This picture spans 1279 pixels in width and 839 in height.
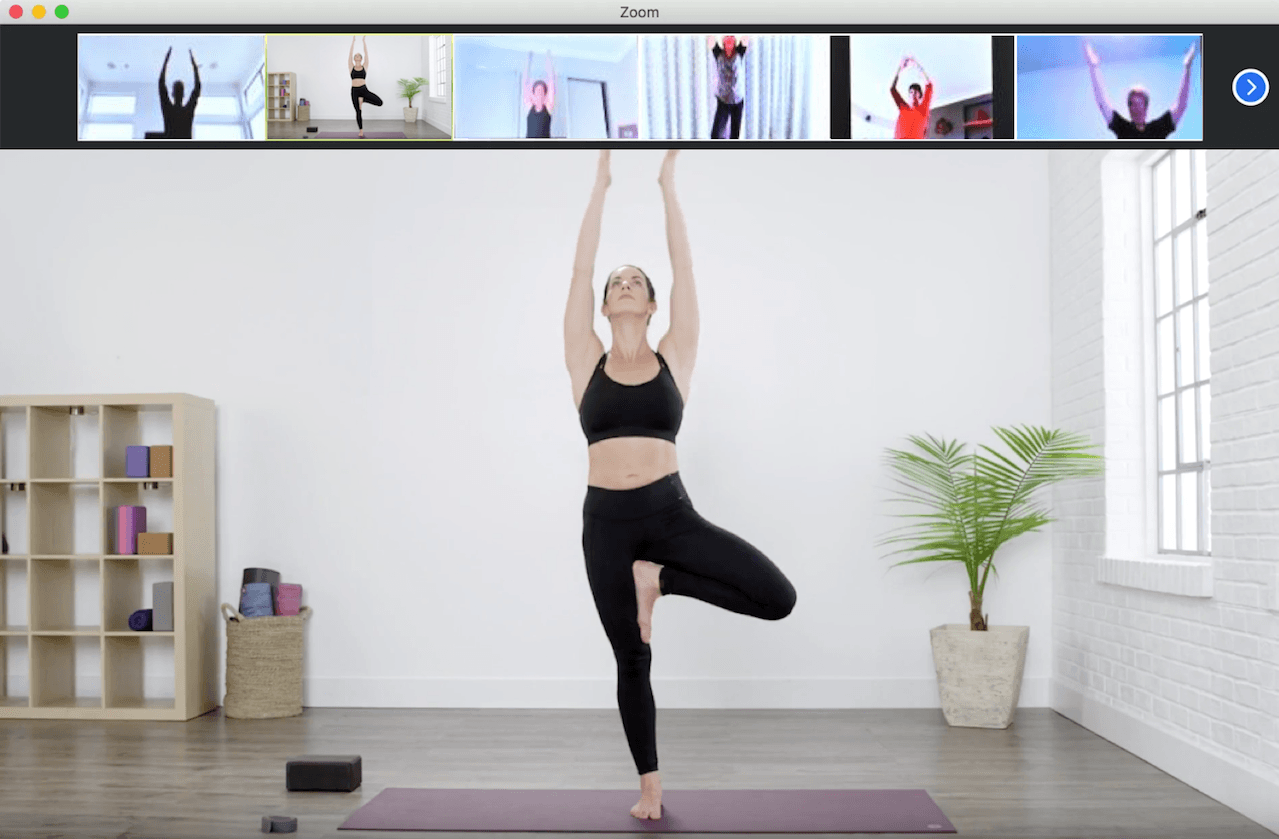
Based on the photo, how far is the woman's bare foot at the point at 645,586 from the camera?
127 inches

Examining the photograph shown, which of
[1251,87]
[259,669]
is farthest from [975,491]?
[1251,87]

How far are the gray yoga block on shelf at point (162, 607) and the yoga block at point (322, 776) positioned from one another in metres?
1.85

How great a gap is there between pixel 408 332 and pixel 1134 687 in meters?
3.71

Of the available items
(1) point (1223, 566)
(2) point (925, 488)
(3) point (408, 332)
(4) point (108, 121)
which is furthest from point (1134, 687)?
(4) point (108, 121)

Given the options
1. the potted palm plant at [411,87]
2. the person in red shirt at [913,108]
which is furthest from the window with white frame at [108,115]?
the person in red shirt at [913,108]

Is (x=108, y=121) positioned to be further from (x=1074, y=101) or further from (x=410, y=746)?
(x=410, y=746)

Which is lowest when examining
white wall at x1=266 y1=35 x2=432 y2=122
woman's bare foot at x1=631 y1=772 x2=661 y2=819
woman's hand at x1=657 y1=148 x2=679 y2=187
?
woman's bare foot at x1=631 y1=772 x2=661 y2=819

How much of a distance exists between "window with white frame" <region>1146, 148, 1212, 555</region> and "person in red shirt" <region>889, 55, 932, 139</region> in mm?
3105

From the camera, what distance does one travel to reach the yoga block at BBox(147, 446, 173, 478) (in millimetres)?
5332

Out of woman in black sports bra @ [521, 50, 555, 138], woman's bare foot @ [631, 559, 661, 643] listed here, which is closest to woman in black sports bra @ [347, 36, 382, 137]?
woman in black sports bra @ [521, 50, 555, 138]

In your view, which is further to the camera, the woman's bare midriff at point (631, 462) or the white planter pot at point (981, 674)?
the white planter pot at point (981, 674)

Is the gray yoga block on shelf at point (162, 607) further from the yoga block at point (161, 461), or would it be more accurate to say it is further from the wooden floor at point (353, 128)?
the wooden floor at point (353, 128)

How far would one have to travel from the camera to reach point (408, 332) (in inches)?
226

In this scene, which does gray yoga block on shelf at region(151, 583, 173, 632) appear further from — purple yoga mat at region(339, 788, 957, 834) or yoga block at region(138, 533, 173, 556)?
purple yoga mat at region(339, 788, 957, 834)
